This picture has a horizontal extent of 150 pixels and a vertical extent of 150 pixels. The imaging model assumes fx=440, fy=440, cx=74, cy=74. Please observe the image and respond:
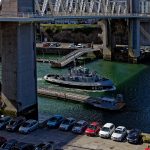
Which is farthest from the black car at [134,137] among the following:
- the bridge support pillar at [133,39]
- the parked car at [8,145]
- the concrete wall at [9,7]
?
the bridge support pillar at [133,39]

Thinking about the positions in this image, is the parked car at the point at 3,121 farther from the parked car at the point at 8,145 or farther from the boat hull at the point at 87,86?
the boat hull at the point at 87,86

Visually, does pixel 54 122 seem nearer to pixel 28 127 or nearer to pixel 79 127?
pixel 28 127

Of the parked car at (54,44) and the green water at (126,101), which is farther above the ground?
the parked car at (54,44)

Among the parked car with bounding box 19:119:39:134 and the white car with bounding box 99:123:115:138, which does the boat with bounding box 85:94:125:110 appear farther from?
the parked car with bounding box 19:119:39:134

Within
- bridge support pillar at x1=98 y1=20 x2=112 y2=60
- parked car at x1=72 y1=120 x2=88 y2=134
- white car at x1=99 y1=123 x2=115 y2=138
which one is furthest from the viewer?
bridge support pillar at x1=98 y1=20 x2=112 y2=60

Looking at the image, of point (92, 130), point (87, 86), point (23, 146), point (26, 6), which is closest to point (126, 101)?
point (87, 86)

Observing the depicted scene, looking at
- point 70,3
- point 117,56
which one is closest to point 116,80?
point 70,3

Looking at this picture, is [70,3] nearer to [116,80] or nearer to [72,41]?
[116,80]

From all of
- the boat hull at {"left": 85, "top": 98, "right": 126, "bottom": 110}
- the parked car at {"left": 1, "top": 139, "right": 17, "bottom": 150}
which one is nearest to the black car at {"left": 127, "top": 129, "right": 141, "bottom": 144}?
the parked car at {"left": 1, "top": 139, "right": 17, "bottom": 150}
